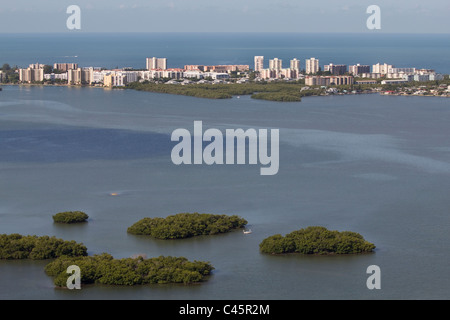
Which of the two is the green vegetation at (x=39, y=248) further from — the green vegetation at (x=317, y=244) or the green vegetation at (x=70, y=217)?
the green vegetation at (x=317, y=244)

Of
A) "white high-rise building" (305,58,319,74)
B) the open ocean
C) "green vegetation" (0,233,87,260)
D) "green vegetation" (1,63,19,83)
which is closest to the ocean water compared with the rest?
"white high-rise building" (305,58,319,74)

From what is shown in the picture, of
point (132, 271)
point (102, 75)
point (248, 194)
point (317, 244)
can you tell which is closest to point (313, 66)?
point (102, 75)

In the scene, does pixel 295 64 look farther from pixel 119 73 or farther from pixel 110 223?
pixel 110 223

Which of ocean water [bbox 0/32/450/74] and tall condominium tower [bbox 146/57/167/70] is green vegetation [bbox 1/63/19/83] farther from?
tall condominium tower [bbox 146/57/167/70]

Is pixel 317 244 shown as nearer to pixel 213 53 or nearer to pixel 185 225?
pixel 185 225

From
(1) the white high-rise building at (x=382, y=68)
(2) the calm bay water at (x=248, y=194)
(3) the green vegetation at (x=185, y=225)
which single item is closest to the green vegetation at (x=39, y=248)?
(2) the calm bay water at (x=248, y=194)

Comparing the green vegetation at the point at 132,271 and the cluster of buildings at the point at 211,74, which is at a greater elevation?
the cluster of buildings at the point at 211,74

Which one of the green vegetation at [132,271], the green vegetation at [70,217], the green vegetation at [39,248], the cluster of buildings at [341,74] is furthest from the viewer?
the cluster of buildings at [341,74]
